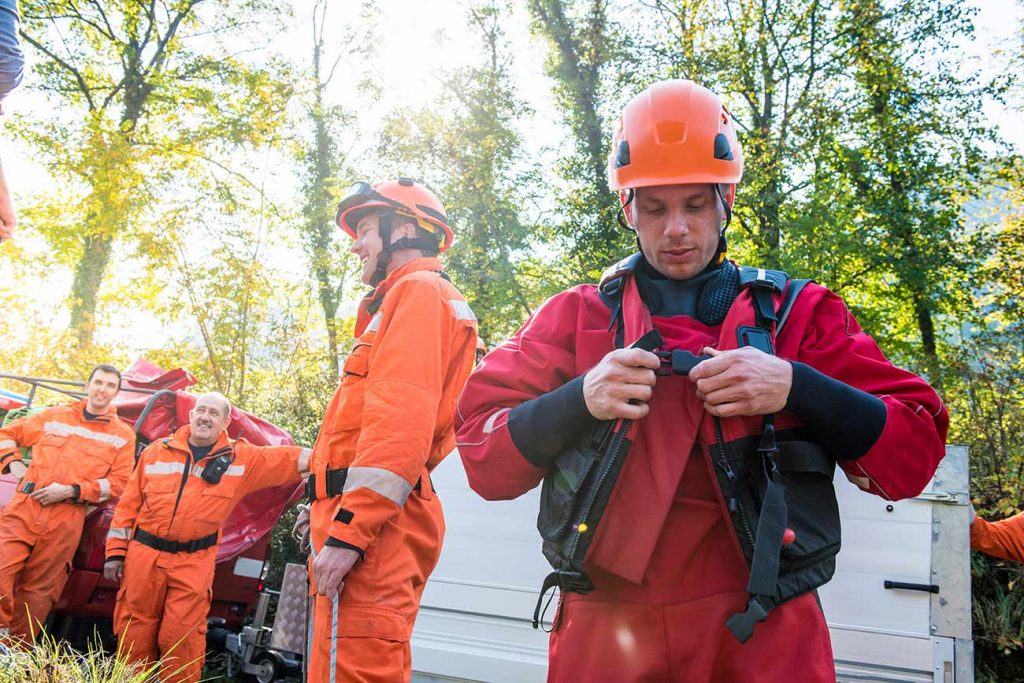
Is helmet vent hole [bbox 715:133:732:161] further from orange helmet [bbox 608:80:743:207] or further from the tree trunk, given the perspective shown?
the tree trunk

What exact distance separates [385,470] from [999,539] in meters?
3.86

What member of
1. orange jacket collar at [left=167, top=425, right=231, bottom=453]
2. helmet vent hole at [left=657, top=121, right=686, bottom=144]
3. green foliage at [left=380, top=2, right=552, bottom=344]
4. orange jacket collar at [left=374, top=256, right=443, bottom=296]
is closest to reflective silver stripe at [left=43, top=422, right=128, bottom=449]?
orange jacket collar at [left=167, top=425, right=231, bottom=453]

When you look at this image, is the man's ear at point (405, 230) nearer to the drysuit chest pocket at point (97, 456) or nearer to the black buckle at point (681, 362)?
the black buckle at point (681, 362)

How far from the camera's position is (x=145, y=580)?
19.9ft

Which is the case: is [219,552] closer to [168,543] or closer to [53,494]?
[168,543]

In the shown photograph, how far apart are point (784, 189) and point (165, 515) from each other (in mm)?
14981

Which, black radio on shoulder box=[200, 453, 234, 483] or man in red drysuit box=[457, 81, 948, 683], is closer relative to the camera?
man in red drysuit box=[457, 81, 948, 683]

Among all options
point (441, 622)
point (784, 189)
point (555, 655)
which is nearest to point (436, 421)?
point (555, 655)

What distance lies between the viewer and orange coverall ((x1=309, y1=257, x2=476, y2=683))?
278cm

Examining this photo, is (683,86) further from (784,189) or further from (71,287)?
(71,287)

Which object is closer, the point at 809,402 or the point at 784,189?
the point at 809,402

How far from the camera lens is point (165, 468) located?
21.4 feet

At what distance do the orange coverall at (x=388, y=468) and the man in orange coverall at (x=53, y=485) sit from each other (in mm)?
4840

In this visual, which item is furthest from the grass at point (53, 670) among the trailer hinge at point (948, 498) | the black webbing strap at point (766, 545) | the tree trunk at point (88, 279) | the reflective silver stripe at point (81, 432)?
the tree trunk at point (88, 279)
